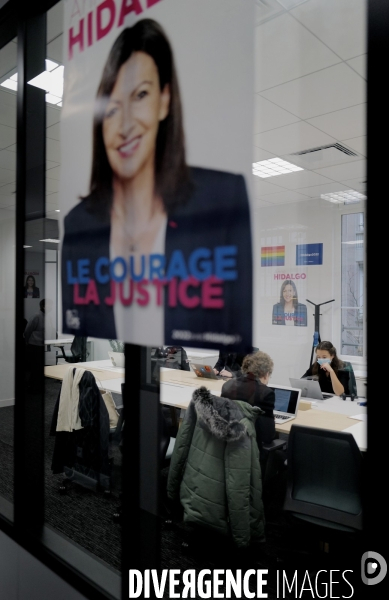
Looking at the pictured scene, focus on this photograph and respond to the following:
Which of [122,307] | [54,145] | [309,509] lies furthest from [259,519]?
[54,145]

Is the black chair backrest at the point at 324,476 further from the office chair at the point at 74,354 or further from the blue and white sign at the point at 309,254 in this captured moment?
the office chair at the point at 74,354

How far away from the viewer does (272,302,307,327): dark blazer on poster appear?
1757 mm

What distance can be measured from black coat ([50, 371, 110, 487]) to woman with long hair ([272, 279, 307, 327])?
4.25 feet

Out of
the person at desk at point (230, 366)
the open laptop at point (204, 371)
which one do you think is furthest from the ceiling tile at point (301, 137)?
the open laptop at point (204, 371)

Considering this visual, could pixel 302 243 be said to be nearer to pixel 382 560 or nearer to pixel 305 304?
pixel 305 304

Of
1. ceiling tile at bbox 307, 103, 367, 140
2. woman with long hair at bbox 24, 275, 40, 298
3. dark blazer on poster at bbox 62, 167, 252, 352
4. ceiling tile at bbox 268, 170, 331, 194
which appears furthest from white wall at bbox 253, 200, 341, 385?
woman with long hair at bbox 24, 275, 40, 298

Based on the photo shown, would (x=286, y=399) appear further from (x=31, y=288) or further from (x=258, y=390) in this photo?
(x=31, y=288)

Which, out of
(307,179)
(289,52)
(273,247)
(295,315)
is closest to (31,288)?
(273,247)

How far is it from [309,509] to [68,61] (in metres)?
2.20

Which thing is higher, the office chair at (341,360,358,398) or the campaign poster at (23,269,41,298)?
the campaign poster at (23,269,41,298)

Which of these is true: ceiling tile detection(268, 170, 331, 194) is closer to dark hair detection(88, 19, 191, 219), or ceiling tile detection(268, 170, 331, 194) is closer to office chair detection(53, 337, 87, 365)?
dark hair detection(88, 19, 191, 219)

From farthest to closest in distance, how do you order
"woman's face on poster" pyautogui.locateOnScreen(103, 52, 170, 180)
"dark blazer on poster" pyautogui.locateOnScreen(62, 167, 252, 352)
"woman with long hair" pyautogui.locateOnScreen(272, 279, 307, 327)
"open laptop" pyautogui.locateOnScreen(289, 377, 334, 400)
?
"open laptop" pyautogui.locateOnScreen(289, 377, 334, 400), "woman with long hair" pyautogui.locateOnScreen(272, 279, 307, 327), "woman's face on poster" pyautogui.locateOnScreen(103, 52, 170, 180), "dark blazer on poster" pyautogui.locateOnScreen(62, 167, 252, 352)

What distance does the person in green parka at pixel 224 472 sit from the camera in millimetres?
2203

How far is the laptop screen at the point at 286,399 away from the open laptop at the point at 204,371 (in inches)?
24.9
